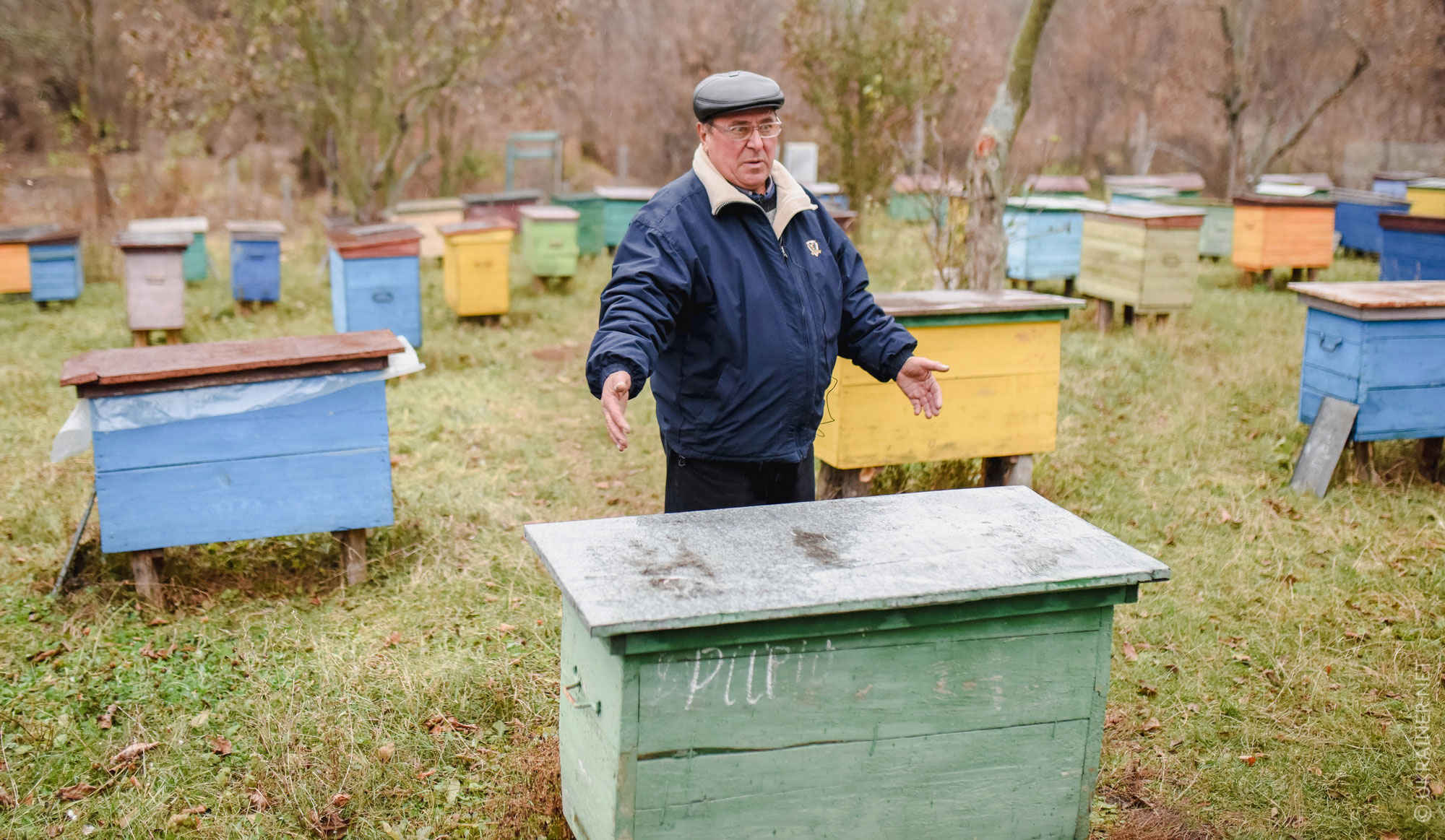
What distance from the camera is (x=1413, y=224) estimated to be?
27.9ft

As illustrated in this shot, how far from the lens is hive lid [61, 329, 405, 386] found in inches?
154

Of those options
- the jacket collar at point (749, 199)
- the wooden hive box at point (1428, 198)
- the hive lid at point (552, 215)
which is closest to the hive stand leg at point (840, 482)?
the jacket collar at point (749, 199)

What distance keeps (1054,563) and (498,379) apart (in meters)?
6.09

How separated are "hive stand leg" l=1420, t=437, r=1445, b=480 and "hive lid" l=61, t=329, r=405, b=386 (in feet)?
15.6

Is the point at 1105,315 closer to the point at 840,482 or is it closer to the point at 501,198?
the point at 840,482

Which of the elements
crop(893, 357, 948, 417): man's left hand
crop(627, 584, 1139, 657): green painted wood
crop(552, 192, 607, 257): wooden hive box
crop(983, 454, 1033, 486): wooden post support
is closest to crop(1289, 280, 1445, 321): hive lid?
crop(983, 454, 1033, 486): wooden post support

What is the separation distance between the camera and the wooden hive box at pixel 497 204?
538 inches

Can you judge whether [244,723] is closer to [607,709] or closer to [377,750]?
[377,750]

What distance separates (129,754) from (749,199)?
2.28 m

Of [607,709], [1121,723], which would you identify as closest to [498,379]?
[1121,723]

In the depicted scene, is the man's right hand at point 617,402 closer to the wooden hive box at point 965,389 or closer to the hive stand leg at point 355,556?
the wooden hive box at point 965,389

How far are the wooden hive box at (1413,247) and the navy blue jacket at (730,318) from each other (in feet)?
23.8

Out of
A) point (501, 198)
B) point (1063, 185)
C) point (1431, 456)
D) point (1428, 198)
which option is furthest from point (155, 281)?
point (1428, 198)

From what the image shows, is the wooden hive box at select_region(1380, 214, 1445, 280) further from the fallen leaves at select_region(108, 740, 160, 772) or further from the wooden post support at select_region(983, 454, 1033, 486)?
the fallen leaves at select_region(108, 740, 160, 772)
